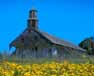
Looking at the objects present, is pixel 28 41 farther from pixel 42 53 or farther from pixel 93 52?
pixel 93 52

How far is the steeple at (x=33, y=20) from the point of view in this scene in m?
69.8

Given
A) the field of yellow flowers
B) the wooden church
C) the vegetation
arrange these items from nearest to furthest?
the field of yellow flowers < the wooden church < the vegetation

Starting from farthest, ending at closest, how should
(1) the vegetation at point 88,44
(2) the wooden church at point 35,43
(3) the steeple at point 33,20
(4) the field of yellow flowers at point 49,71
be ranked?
(1) the vegetation at point 88,44, (3) the steeple at point 33,20, (2) the wooden church at point 35,43, (4) the field of yellow flowers at point 49,71

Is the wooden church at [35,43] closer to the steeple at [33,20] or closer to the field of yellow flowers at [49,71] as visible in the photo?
the steeple at [33,20]

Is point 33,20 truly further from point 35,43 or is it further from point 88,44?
point 88,44

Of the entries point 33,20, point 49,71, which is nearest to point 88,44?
point 33,20

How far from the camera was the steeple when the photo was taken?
69.8m

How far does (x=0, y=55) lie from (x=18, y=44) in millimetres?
51805

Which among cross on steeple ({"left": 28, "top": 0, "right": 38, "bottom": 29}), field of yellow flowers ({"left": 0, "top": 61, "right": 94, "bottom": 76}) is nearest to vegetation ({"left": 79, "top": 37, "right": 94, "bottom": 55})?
cross on steeple ({"left": 28, "top": 0, "right": 38, "bottom": 29})

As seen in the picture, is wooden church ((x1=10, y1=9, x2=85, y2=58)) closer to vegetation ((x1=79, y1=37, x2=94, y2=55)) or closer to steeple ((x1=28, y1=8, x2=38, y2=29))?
steeple ((x1=28, y1=8, x2=38, y2=29))

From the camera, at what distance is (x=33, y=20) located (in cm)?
7050

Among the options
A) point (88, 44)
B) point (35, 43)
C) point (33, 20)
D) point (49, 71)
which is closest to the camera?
point (49, 71)

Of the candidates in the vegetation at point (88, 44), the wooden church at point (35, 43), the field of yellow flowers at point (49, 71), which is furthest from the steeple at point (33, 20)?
the field of yellow flowers at point (49, 71)

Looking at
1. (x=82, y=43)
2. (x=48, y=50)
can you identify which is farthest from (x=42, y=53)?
(x=82, y=43)
